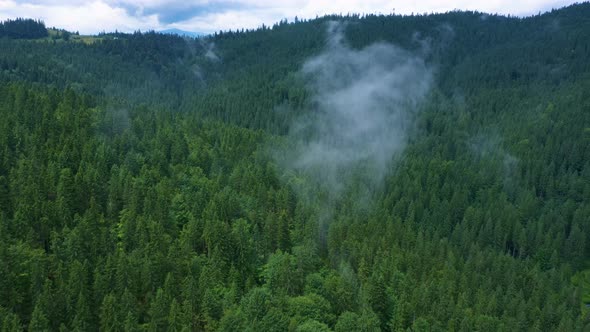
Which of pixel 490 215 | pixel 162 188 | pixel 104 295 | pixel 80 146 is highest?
pixel 80 146

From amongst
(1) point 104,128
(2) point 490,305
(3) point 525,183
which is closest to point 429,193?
(3) point 525,183

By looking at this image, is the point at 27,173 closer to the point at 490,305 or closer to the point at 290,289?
the point at 290,289

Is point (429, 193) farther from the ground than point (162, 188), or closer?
closer

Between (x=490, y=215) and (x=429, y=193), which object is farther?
(x=429, y=193)

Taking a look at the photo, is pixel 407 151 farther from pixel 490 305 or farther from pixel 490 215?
pixel 490 305

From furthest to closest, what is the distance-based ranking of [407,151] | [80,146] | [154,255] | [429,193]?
[407,151], [429,193], [80,146], [154,255]

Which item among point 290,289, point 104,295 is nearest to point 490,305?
point 290,289

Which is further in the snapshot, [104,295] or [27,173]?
[27,173]

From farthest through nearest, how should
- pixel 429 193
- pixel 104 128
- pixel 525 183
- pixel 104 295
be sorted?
pixel 525 183 < pixel 429 193 < pixel 104 128 < pixel 104 295

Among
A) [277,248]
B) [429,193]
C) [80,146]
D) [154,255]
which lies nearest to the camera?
[154,255]
